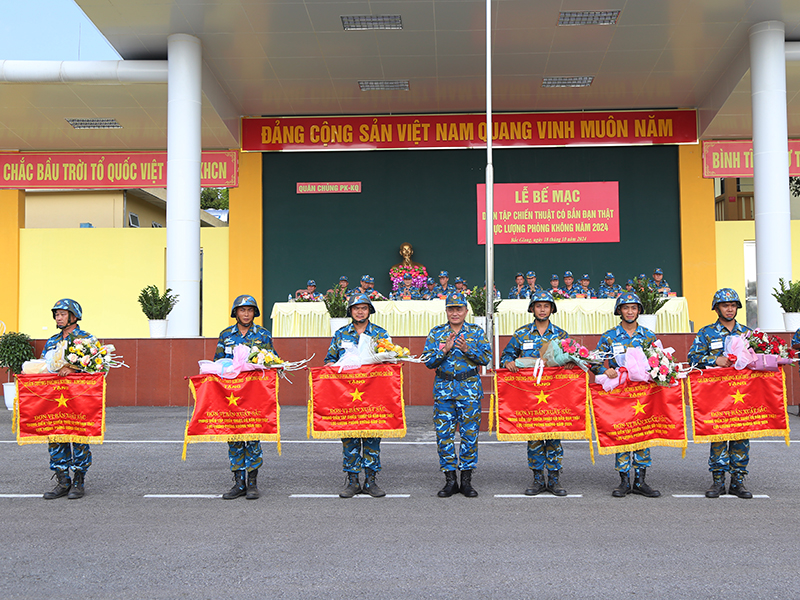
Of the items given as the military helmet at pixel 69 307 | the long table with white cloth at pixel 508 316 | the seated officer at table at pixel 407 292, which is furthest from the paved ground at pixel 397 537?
the seated officer at table at pixel 407 292

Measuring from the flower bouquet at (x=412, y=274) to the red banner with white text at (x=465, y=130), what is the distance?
342 cm

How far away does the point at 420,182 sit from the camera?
1952cm

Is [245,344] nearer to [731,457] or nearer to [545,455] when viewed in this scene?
[545,455]

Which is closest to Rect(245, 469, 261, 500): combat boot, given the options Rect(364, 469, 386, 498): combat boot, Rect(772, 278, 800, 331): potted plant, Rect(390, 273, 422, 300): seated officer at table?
Rect(364, 469, 386, 498): combat boot

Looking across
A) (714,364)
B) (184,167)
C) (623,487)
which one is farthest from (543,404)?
(184,167)

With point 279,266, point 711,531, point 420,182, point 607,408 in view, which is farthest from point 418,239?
point 711,531

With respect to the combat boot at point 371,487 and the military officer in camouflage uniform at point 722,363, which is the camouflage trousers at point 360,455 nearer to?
the combat boot at point 371,487

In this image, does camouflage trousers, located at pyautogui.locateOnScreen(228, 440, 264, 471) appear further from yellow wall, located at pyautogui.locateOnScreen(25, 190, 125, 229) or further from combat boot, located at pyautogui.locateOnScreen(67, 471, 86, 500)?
yellow wall, located at pyautogui.locateOnScreen(25, 190, 125, 229)

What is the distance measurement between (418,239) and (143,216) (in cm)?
1185

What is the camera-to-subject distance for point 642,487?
19.6 feet

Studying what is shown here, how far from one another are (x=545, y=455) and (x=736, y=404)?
1766mm

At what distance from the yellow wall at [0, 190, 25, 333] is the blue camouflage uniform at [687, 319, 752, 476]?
19568 mm

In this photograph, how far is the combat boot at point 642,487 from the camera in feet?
19.3

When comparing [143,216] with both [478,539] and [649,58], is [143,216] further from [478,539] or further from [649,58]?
[478,539]
